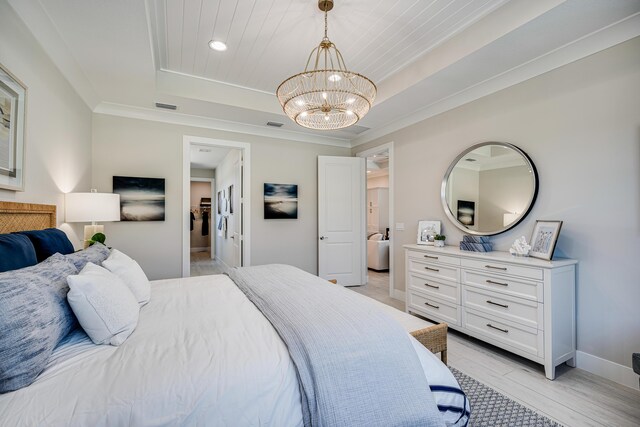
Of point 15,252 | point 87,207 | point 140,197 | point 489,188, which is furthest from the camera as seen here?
point 140,197

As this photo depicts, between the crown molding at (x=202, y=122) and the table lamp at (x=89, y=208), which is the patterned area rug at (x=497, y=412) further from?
the crown molding at (x=202, y=122)

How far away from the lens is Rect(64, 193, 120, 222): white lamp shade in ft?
8.38

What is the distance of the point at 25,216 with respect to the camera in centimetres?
193

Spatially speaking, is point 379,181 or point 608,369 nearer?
point 608,369

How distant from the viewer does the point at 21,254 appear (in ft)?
4.73

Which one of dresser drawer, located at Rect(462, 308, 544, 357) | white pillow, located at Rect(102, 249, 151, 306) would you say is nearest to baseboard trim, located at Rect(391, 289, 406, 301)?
dresser drawer, located at Rect(462, 308, 544, 357)

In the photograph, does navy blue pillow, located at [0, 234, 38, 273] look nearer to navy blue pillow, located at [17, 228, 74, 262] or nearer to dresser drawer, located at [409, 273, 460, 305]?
navy blue pillow, located at [17, 228, 74, 262]

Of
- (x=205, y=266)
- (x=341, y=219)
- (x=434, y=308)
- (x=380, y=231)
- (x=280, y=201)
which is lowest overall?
(x=205, y=266)

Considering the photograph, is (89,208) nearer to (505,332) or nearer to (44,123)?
(44,123)

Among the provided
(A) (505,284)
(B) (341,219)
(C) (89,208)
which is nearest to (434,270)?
(A) (505,284)

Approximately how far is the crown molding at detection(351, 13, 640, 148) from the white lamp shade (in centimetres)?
369

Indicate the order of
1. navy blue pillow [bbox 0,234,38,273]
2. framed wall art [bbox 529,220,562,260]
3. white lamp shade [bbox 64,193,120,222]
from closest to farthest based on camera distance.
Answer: navy blue pillow [bbox 0,234,38,273], framed wall art [bbox 529,220,562,260], white lamp shade [bbox 64,193,120,222]

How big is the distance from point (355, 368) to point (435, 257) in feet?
7.13

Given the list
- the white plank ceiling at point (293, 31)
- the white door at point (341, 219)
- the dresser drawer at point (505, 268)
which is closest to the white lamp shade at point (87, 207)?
the white plank ceiling at point (293, 31)
